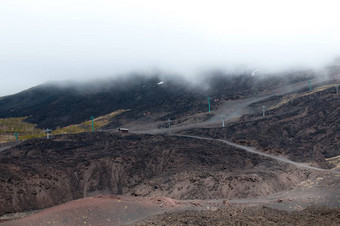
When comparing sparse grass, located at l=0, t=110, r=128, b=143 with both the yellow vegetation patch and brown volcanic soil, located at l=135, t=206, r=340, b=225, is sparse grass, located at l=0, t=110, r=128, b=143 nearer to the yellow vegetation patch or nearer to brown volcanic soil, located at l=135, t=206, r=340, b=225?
the yellow vegetation patch

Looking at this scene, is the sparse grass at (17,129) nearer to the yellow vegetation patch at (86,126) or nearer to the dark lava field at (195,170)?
the yellow vegetation patch at (86,126)

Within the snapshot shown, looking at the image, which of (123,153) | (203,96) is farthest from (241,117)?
(123,153)

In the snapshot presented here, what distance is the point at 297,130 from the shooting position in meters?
59.7

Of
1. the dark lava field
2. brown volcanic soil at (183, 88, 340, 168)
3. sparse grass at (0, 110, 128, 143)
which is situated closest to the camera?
the dark lava field

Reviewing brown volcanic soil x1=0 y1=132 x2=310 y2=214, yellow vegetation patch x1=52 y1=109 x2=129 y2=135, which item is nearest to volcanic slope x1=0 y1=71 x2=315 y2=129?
yellow vegetation patch x1=52 y1=109 x2=129 y2=135

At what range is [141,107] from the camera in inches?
3691

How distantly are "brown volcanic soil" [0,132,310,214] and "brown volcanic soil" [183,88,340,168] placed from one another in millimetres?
5339

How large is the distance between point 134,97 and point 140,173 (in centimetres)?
6338

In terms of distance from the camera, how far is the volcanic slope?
9062 centimetres

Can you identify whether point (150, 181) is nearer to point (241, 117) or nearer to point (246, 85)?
point (241, 117)

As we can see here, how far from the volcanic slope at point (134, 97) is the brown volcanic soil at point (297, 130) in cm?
1488

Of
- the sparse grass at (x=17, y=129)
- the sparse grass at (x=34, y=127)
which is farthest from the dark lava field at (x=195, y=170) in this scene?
the sparse grass at (x=17, y=129)

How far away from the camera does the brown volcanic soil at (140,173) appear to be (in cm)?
3453

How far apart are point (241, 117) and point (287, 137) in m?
14.2
